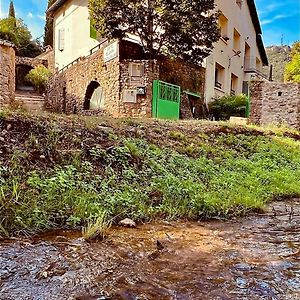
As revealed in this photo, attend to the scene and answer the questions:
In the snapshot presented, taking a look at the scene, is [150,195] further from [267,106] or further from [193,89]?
[193,89]

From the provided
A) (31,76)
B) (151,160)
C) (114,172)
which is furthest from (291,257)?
(31,76)

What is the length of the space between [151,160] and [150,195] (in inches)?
40.8

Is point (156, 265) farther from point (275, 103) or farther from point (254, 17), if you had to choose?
point (254, 17)

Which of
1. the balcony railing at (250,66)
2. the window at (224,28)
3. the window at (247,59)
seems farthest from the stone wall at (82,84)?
the window at (247,59)

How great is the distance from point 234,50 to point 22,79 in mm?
13437

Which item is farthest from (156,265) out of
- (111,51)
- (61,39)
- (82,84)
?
(61,39)

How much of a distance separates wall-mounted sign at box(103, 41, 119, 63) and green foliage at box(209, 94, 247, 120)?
4575 millimetres

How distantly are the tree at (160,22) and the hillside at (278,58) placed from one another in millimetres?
18454

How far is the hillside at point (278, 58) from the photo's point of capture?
29.5m

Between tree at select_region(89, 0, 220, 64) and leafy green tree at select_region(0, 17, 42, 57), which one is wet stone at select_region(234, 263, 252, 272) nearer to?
tree at select_region(89, 0, 220, 64)

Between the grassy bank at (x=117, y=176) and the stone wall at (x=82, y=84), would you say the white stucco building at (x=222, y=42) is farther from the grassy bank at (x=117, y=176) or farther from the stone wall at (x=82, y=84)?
the grassy bank at (x=117, y=176)

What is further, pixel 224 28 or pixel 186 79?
pixel 224 28

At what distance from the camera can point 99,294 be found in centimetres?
209

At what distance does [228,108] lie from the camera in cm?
1471
